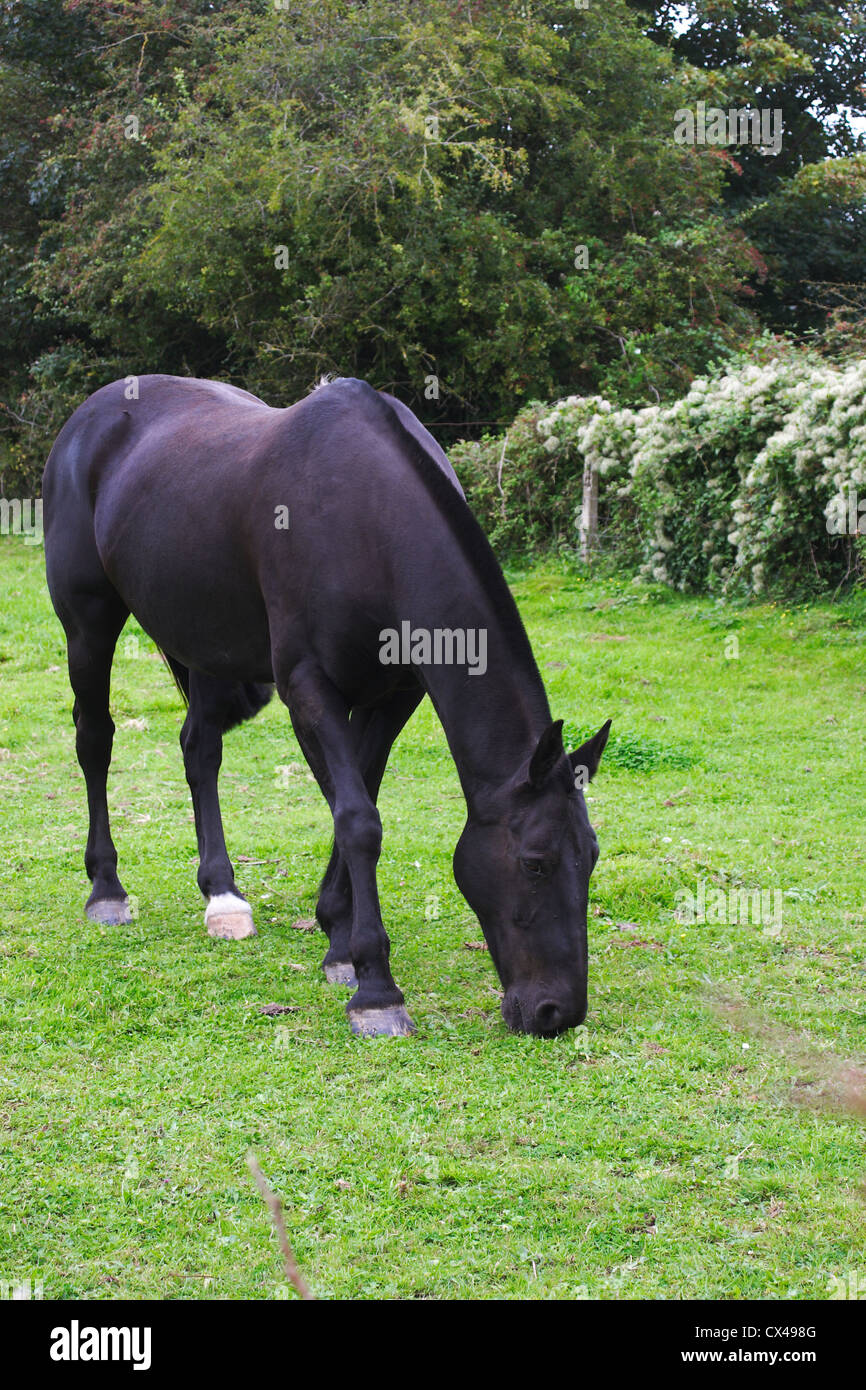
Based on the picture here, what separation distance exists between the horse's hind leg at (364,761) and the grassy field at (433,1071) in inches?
8.7

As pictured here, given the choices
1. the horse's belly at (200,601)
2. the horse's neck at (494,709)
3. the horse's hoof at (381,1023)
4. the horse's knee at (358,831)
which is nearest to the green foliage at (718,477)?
the horse's belly at (200,601)

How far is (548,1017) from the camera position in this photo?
396 centimetres

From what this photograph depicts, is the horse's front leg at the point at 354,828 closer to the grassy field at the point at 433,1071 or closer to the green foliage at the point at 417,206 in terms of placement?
the grassy field at the point at 433,1071

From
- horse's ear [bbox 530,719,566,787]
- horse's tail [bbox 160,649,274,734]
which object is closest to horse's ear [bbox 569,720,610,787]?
horse's ear [bbox 530,719,566,787]

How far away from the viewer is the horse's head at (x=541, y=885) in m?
3.92

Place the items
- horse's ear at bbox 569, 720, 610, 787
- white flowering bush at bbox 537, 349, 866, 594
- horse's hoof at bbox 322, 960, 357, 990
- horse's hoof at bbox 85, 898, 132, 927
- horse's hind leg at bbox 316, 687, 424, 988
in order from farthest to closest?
white flowering bush at bbox 537, 349, 866, 594 < horse's hoof at bbox 85, 898, 132, 927 < horse's hind leg at bbox 316, 687, 424, 988 < horse's hoof at bbox 322, 960, 357, 990 < horse's ear at bbox 569, 720, 610, 787

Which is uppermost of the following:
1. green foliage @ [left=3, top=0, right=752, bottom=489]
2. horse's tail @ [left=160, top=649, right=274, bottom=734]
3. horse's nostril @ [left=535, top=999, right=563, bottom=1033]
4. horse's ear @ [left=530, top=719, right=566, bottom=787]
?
green foliage @ [left=3, top=0, right=752, bottom=489]

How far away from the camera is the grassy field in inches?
112

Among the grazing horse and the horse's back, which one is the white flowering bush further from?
the grazing horse

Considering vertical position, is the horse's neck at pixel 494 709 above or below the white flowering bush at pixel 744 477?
below

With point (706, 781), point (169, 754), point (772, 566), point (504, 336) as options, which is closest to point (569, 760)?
point (706, 781)

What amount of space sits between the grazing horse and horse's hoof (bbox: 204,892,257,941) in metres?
0.01

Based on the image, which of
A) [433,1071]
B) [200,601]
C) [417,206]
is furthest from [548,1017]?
[417,206]

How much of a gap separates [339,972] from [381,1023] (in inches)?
23.3
